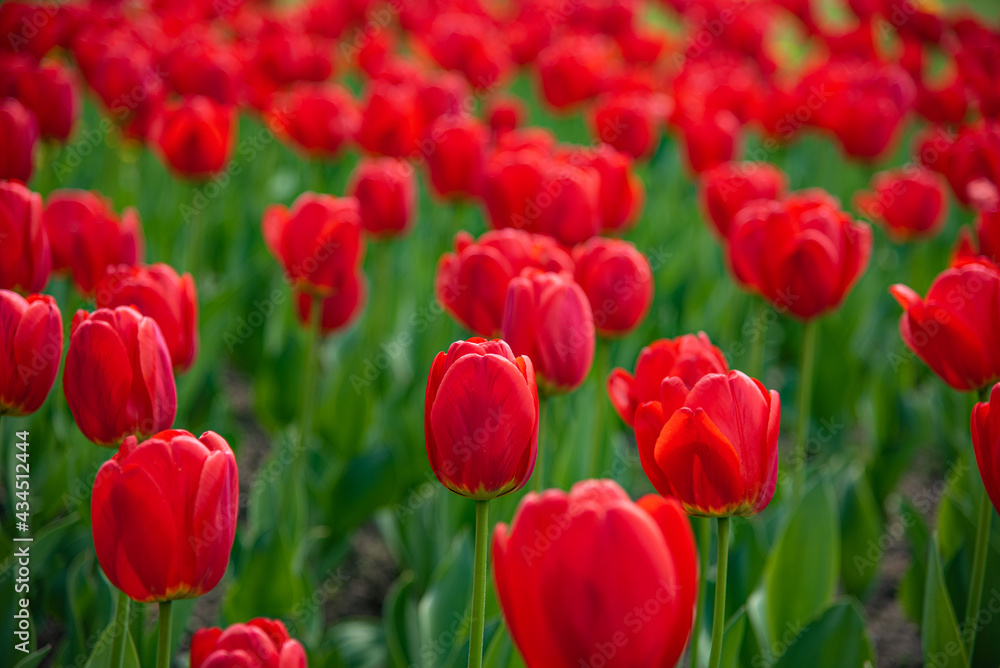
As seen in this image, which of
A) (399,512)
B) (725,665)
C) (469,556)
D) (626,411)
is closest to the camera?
(626,411)

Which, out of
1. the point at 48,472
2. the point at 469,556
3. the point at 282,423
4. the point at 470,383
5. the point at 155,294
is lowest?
the point at 282,423

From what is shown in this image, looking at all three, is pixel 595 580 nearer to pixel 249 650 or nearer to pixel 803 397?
pixel 249 650

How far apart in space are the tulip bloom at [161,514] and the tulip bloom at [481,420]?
0.22m

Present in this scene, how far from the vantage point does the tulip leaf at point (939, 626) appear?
1336 mm

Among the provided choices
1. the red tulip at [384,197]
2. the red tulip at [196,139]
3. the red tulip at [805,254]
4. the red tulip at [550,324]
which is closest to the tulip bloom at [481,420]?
the red tulip at [550,324]

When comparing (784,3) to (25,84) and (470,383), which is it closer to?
(25,84)

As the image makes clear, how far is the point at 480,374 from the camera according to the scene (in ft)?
3.19

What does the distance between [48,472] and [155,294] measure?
69cm

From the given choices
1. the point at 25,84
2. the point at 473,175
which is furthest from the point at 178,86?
the point at 473,175

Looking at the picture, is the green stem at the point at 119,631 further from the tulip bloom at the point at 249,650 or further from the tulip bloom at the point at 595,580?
the tulip bloom at the point at 595,580

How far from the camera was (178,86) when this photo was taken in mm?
3209

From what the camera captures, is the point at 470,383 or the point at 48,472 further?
the point at 48,472

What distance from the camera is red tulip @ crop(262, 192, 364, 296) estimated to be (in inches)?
70.3

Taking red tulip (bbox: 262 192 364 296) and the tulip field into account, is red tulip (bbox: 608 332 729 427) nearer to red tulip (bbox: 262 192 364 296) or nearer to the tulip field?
the tulip field
